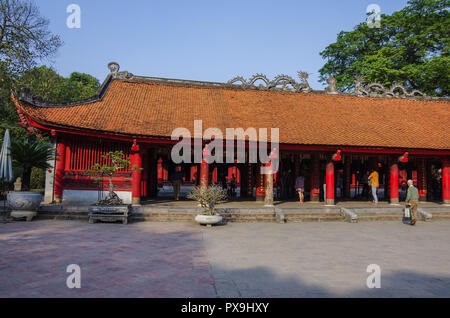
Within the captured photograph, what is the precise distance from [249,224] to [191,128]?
4741 millimetres

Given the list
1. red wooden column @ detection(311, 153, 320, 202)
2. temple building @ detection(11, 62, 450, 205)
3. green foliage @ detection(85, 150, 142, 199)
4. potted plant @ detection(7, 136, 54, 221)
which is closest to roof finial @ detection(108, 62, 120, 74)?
temple building @ detection(11, 62, 450, 205)

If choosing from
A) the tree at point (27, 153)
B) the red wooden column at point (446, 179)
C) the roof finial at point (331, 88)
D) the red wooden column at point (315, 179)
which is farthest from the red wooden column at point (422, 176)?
the tree at point (27, 153)

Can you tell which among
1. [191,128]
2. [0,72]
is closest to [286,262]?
[191,128]

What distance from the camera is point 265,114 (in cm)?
1524

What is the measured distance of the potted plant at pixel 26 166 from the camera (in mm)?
9695

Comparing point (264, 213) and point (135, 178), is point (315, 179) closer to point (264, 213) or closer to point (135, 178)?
point (264, 213)

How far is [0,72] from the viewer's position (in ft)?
60.2

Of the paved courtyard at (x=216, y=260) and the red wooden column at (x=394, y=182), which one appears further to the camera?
the red wooden column at (x=394, y=182)

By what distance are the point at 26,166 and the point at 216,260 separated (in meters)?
7.67

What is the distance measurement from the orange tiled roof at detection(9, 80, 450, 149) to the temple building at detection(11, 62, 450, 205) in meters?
0.05

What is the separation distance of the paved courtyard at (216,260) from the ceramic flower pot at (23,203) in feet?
1.60

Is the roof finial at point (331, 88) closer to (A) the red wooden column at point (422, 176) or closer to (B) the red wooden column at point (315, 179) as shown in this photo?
(B) the red wooden column at point (315, 179)

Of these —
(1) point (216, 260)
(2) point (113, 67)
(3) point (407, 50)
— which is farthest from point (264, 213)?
(3) point (407, 50)
